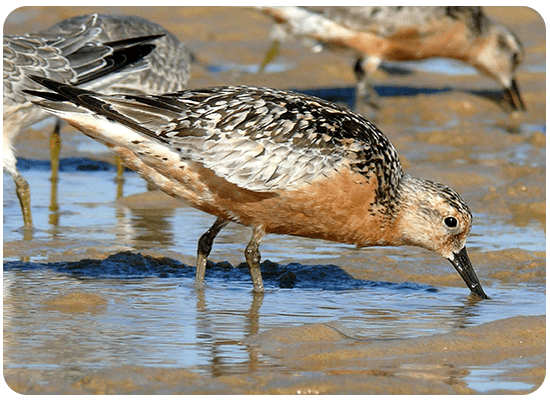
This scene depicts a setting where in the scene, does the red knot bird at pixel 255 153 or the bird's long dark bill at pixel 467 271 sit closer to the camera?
the red knot bird at pixel 255 153

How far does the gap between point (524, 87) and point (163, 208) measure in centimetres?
989

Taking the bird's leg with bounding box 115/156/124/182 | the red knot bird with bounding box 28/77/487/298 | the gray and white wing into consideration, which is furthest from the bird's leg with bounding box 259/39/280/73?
the red knot bird with bounding box 28/77/487/298

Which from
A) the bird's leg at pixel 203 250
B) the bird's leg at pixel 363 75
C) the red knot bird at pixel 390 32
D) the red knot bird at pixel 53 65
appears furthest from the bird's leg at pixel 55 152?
the bird's leg at pixel 363 75

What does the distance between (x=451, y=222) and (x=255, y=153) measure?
192 centimetres

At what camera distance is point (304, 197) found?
7.07 m

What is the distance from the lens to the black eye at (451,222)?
7705 mm

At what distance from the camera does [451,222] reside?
25.3ft

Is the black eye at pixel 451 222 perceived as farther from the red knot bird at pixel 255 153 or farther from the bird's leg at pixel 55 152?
the bird's leg at pixel 55 152

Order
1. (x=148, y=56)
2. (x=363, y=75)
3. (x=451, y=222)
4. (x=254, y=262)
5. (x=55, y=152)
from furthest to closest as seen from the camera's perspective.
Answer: (x=363, y=75)
(x=55, y=152)
(x=148, y=56)
(x=451, y=222)
(x=254, y=262)

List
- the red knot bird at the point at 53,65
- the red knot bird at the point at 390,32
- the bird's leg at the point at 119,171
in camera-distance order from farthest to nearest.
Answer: the red knot bird at the point at 390,32, the bird's leg at the point at 119,171, the red knot bird at the point at 53,65

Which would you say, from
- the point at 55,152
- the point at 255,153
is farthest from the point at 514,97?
the point at 255,153

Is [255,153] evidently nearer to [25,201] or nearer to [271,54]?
[25,201]

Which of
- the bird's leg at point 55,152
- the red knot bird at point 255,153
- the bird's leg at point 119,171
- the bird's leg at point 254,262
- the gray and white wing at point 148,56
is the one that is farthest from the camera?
the bird's leg at point 119,171

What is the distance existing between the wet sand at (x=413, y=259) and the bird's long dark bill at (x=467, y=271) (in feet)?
1.27
